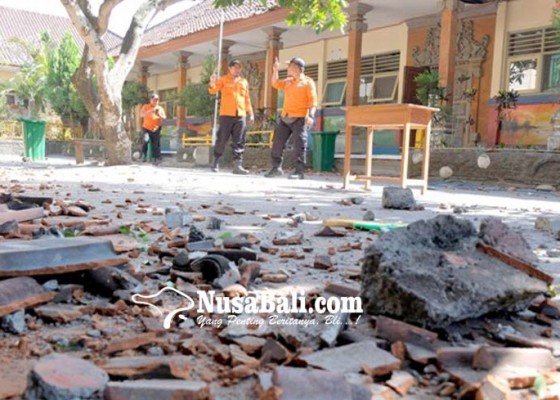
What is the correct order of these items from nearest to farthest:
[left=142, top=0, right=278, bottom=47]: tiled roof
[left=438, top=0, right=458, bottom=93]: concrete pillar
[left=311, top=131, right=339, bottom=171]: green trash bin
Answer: [left=438, top=0, right=458, bottom=93]: concrete pillar → [left=311, top=131, right=339, bottom=171]: green trash bin → [left=142, top=0, right=278, bottom=47]: tiled roof

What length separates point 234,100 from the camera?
31.6 ft

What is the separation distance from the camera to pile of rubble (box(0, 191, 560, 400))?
4.04ft

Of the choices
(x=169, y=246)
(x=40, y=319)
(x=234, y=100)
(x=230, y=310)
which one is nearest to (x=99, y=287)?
(x=40, y=319)

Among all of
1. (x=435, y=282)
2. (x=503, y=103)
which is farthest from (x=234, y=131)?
(x=435, y=282)

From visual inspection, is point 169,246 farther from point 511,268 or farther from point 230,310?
point 511,268

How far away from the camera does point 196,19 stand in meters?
19.9

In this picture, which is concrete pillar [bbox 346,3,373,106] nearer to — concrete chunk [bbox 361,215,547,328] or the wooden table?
the wooden table

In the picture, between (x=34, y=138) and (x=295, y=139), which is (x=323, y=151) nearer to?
(x=295, y=139)

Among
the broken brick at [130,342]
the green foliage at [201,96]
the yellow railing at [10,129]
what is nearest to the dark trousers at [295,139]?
the broken brick at [130,342]

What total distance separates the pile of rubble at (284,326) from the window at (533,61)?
1130cm

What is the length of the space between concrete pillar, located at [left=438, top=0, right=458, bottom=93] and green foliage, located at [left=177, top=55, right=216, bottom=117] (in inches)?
298

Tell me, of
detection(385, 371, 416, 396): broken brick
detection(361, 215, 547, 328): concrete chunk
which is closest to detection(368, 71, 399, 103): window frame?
detection(361, 215, 547, 328): concrete chunk

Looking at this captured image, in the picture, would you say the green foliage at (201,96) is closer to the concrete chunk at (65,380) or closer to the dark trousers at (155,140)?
the dark trousers at (155,140)

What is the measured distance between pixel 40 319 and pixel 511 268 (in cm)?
146
